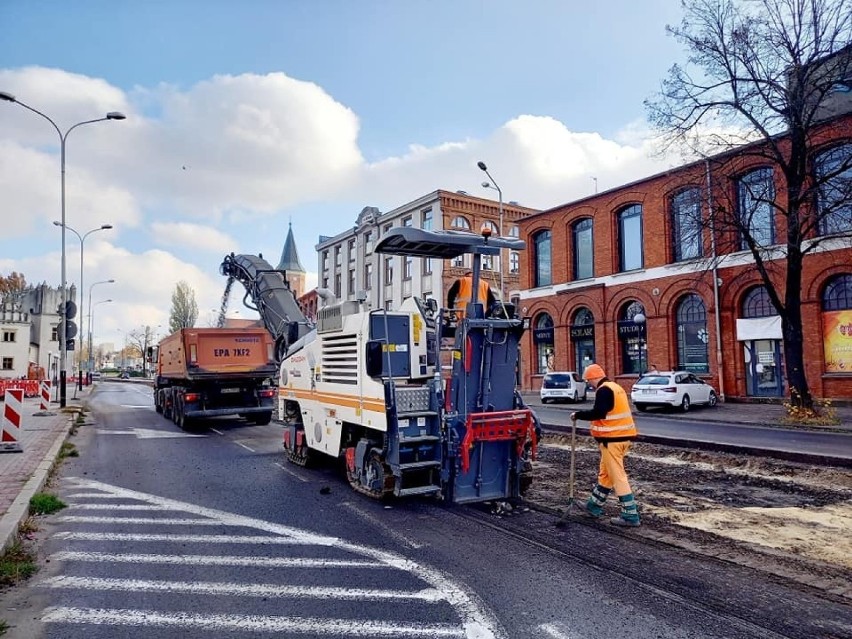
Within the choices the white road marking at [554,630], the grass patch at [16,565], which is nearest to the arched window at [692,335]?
the white road marking at [554,630]

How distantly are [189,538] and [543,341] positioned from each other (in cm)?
2937

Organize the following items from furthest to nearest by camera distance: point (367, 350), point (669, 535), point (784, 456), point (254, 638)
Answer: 1. point (784, 456)
2. point (367, 350)
3. point (669, 535)
4. point (254, 638)

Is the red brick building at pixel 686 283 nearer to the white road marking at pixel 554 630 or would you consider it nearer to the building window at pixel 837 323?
the building window at pixel 837 323

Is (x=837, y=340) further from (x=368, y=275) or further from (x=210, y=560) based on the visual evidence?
(x=368, y=275)

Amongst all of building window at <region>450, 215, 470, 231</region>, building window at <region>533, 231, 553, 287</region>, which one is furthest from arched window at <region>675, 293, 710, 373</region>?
building window at <region>450, 215, 470, 231</region>

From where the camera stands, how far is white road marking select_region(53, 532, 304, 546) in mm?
6090

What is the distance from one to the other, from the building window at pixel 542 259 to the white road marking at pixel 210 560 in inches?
1185

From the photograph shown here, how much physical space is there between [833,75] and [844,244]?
6970 millimetres

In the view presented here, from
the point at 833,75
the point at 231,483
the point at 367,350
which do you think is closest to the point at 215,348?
the point at 231,483

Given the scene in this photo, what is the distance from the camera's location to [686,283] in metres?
26.6

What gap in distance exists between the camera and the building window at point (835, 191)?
55.1ft

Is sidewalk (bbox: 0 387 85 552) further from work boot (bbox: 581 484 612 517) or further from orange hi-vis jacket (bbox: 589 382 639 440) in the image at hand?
orange hi-vis jacket (bbox: 589 382 639 440)

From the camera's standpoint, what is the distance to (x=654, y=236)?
92.6 ft

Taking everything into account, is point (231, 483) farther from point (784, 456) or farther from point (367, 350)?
point (784, 456)
